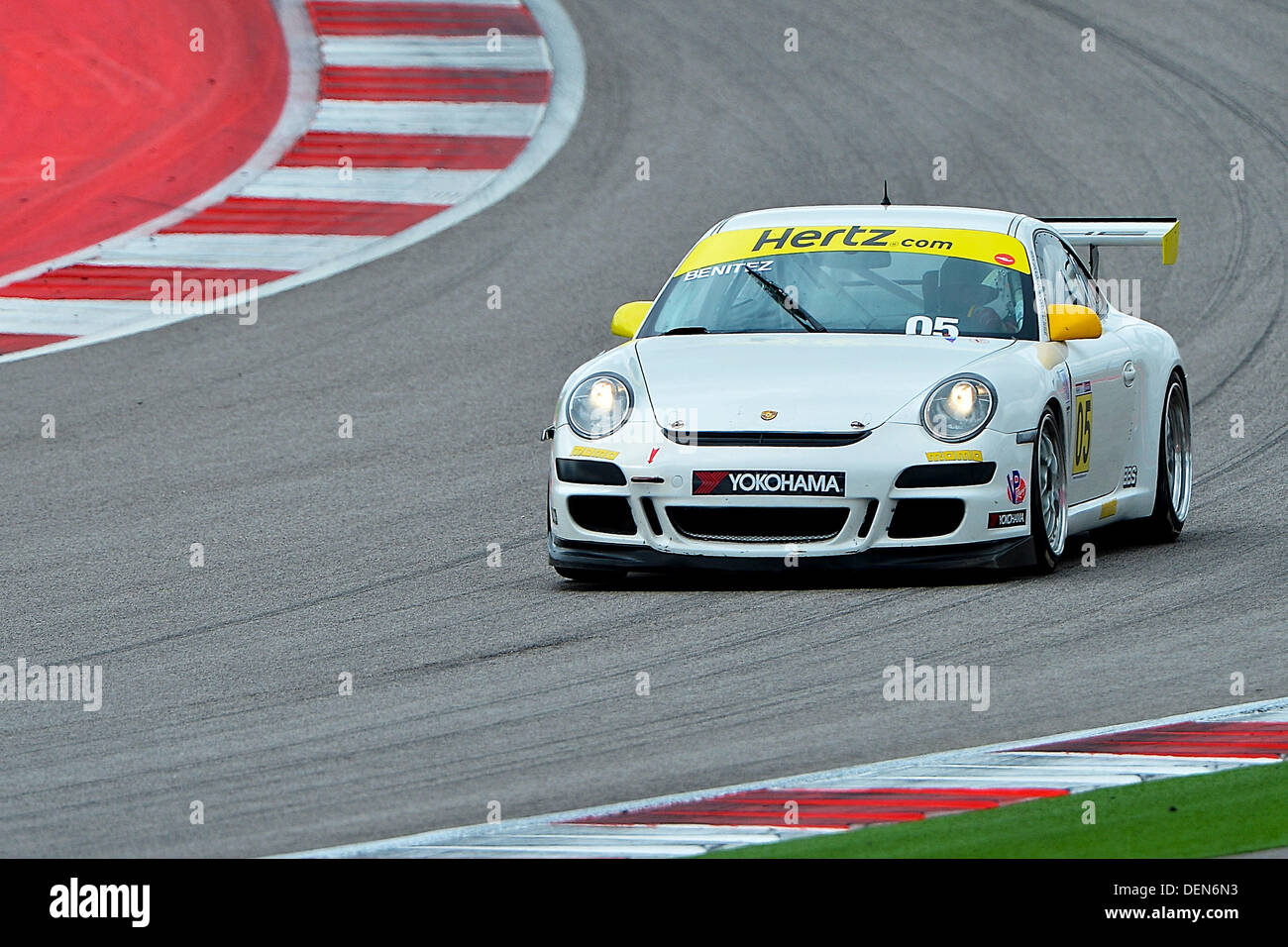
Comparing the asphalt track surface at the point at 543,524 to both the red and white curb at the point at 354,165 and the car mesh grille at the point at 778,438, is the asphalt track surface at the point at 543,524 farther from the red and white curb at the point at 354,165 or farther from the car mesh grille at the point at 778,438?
the car mesh grille at the point at 778,438

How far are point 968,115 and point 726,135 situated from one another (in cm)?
199

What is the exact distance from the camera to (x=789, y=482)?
7977 millimetres

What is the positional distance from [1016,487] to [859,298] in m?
1.18

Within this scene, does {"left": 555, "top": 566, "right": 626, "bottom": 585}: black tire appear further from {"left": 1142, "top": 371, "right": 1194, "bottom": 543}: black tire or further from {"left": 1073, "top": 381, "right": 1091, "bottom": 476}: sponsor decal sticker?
{"left": 1142, "top": 371, "right": 1194, "bottom": 543}: black tire

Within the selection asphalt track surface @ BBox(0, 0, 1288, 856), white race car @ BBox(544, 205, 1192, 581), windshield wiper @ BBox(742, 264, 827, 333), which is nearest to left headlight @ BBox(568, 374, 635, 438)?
white race car @ BBox(544, 205, 1192, 581)

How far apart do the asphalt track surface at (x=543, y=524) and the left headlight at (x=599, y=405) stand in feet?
1.96

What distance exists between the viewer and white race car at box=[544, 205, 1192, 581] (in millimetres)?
8023

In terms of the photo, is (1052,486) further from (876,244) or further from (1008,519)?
(876,244)

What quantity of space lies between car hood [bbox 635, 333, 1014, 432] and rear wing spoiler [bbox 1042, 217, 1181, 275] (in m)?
1.67

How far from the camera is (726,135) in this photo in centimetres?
1789

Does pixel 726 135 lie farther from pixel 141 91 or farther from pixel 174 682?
pixel 174 682

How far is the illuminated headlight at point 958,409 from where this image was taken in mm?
8070
